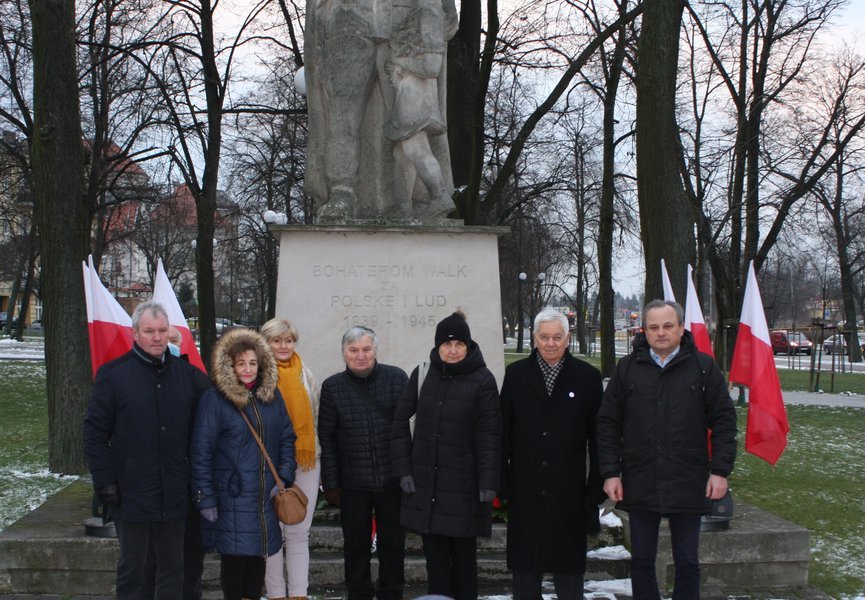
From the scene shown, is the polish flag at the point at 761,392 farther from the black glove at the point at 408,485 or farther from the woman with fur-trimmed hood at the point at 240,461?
the woman with fur-trimmed hood at the point at 240,461

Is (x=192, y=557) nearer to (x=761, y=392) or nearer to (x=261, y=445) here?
(x=261, y=445)

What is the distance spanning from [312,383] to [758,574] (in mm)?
3058

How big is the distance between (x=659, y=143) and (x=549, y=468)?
6382 millimetres

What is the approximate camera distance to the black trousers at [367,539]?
15.2 feet

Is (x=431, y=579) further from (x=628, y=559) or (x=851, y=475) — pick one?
(x=851, y=475)

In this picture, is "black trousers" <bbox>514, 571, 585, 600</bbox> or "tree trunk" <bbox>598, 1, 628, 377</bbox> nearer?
"black trousers" <bbox>514, 571, 585, 600</bbox>

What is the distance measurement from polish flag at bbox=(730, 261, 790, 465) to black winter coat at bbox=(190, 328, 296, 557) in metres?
3.10

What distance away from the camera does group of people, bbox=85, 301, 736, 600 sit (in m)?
4.21

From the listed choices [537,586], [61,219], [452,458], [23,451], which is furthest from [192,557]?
[23,451]

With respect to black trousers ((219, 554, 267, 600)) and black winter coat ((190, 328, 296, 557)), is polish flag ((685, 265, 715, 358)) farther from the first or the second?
black trousers ((219, 554, 267, 600))

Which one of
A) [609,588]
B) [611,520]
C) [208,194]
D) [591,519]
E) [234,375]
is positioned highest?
[208,194]

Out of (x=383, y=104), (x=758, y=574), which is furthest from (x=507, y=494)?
(x=383, y=104)

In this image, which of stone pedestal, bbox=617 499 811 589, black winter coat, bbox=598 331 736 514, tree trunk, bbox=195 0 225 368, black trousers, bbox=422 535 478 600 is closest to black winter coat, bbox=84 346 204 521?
black trousers, bbox=422 535 478 600

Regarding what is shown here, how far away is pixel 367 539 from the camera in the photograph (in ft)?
15.4
